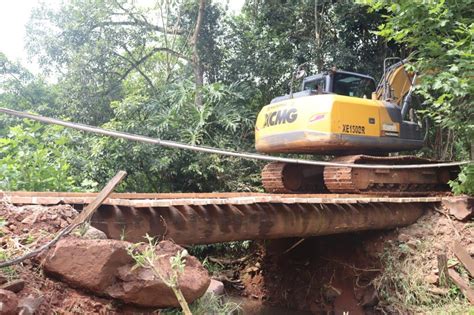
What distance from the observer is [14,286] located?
2.67m

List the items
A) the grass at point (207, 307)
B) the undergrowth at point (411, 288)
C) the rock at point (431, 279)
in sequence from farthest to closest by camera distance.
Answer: the rock at point (431, 279)
the undergrowth at point (411, 288)
the grass at point (207, 307)

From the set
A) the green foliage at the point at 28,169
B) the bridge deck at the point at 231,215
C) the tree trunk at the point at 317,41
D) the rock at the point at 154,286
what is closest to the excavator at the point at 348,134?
the bridge deck at the point at 231,215

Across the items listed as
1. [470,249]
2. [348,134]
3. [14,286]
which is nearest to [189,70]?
[348,134]

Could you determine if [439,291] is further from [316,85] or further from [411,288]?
[316,85]

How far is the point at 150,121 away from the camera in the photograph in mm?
11086

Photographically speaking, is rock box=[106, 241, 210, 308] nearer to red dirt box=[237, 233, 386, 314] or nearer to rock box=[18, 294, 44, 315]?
rock box=[18, 294, 44, 315]

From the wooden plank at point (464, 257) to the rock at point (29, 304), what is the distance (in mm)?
5513

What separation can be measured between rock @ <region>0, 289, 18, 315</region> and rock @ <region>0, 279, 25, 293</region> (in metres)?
0.11

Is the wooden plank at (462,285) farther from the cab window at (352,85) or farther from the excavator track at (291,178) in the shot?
the cab window at (352,85)

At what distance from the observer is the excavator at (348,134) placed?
24.5 ft

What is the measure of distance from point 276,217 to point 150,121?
6.23 metres

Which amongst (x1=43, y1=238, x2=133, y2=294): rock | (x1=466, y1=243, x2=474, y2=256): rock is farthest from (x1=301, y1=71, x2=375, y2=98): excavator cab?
(x1=43, y1=238, x2=133, y2=294): rock

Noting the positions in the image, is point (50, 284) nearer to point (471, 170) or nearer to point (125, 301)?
point (125, 301)

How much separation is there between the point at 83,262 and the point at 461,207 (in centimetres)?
596
